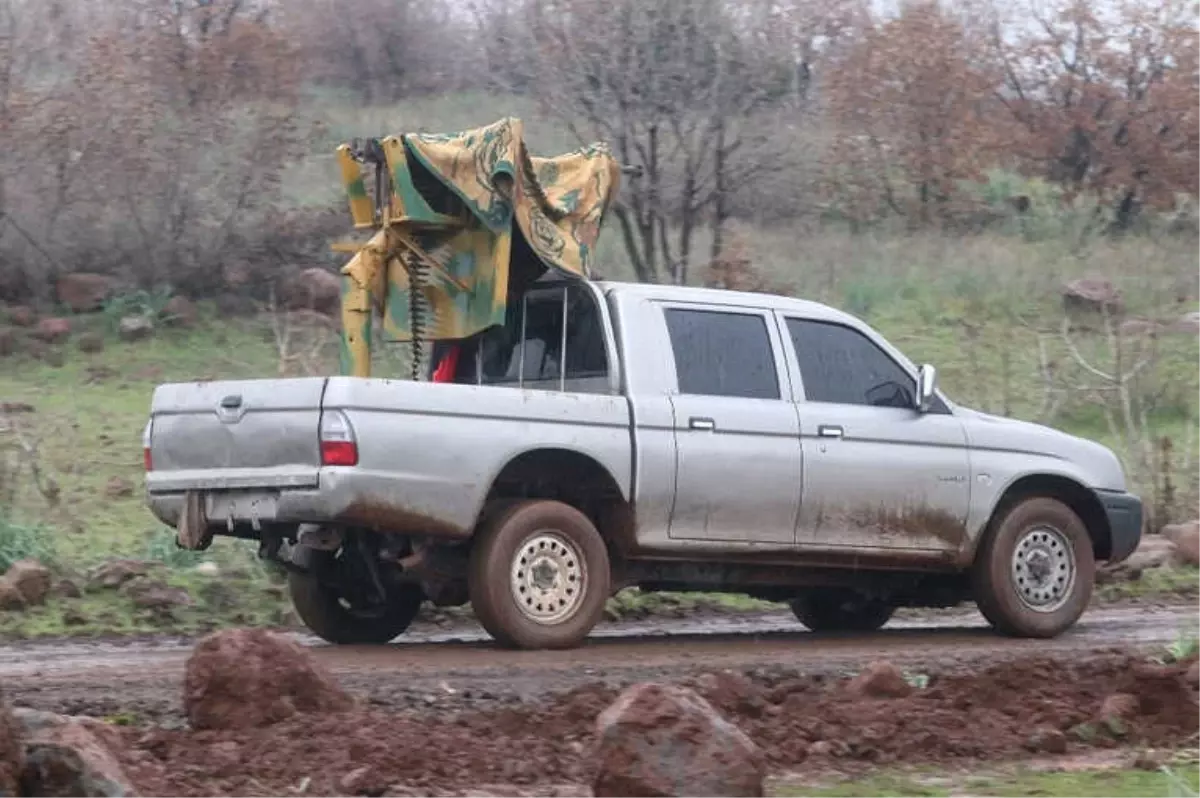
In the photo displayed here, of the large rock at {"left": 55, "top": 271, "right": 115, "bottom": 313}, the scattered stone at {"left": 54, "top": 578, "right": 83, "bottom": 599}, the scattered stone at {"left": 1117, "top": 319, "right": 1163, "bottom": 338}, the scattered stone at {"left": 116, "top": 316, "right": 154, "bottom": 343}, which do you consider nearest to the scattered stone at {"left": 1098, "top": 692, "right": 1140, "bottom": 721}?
the scattered stone at {"left": 54, "top": 578, "right": 83, "bottom": 599}

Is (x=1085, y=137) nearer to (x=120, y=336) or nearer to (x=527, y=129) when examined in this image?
(x=527, y=129)

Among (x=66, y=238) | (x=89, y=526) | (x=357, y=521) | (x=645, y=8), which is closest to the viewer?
(x=357, y=521)

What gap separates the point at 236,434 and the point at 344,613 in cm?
165

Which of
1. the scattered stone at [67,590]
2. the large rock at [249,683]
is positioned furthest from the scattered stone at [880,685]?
the scattered stone at [67,590]

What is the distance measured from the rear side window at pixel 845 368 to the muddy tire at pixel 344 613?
8.00ft

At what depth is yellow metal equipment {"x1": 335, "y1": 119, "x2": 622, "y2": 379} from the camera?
11984mm

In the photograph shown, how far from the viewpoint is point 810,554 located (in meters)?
12.2

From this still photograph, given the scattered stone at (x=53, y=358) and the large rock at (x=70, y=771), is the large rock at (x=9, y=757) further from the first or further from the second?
the scattered stone at (x=53, y=358)

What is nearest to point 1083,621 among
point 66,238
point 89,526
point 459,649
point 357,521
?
point 459,649

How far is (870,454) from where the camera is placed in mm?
12289

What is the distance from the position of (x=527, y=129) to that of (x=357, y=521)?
1809 cm

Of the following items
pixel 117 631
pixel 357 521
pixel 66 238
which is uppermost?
pixel 66 238

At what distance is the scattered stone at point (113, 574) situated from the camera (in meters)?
13.5

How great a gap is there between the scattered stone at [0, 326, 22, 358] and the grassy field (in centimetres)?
18
